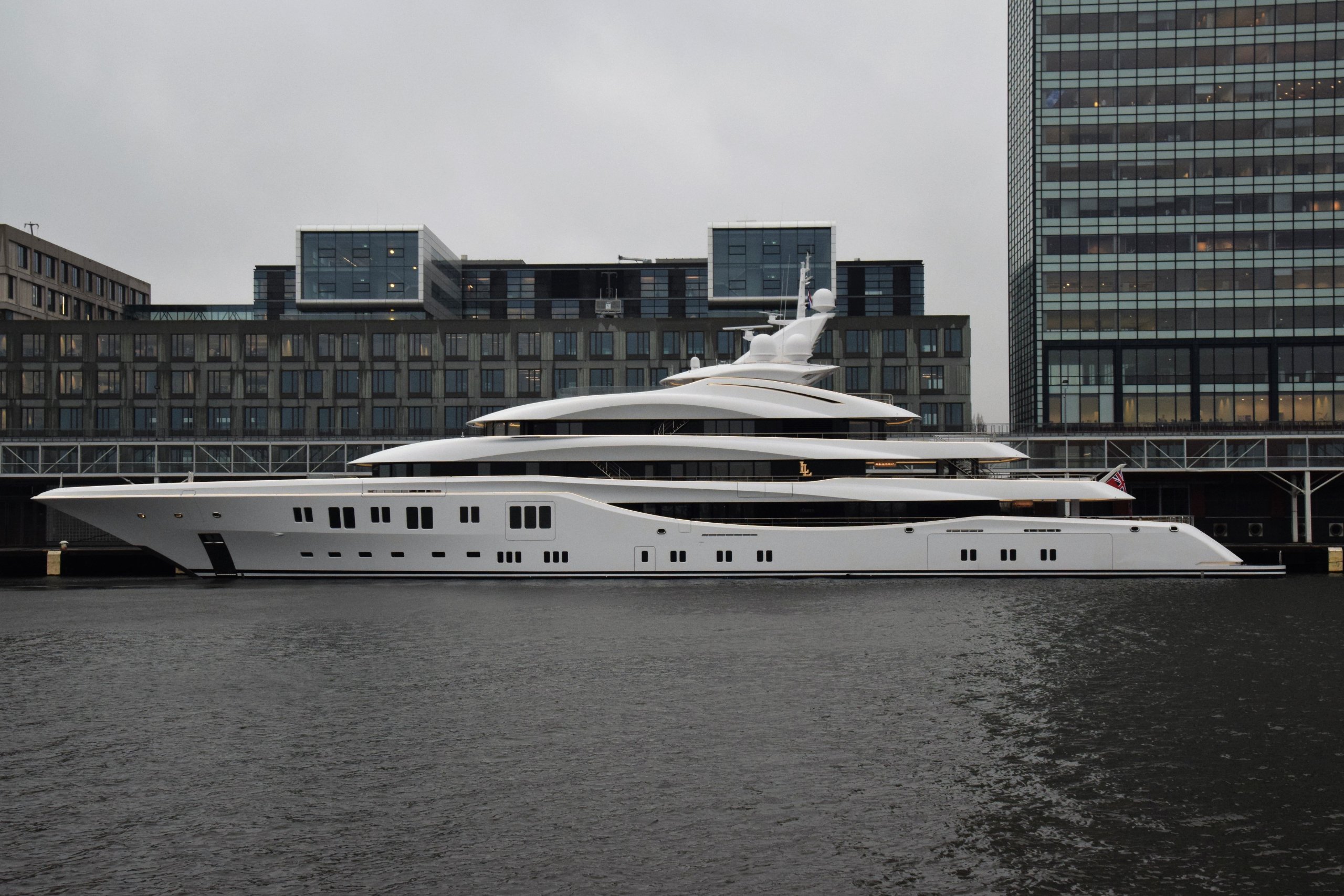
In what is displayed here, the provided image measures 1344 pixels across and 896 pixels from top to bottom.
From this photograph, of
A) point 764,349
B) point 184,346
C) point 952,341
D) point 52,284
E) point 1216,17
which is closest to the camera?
point 764,349

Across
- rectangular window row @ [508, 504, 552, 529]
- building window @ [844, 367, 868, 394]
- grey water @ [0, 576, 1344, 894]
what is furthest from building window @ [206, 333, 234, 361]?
grey water @ [0, 576, 1344, 894]

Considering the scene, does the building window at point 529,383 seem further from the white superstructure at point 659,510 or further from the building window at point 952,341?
the white superstructure at point 659,510

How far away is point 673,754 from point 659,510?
23344mm

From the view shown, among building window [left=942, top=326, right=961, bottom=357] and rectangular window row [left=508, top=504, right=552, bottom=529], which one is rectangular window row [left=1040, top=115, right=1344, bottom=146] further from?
rectangular window row [left=508, top=504, right=552, bottom=529]

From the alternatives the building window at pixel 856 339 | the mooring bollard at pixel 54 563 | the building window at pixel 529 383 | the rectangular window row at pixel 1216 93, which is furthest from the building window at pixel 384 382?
the rectangular window row at pixel 1216 93

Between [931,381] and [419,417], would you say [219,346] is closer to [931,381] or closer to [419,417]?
[419,417]

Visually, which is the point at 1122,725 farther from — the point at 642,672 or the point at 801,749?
the point at 642,672

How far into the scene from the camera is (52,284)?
104 meters

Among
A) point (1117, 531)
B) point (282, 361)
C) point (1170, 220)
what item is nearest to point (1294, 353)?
point (1170, 220)

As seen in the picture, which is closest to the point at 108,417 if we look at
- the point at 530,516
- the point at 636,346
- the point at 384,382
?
the point at 384,382

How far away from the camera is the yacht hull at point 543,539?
40094 mm

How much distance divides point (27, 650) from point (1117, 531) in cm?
3567

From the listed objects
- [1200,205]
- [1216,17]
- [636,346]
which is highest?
[1216,17]

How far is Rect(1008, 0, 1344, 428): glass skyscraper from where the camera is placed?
273ft
